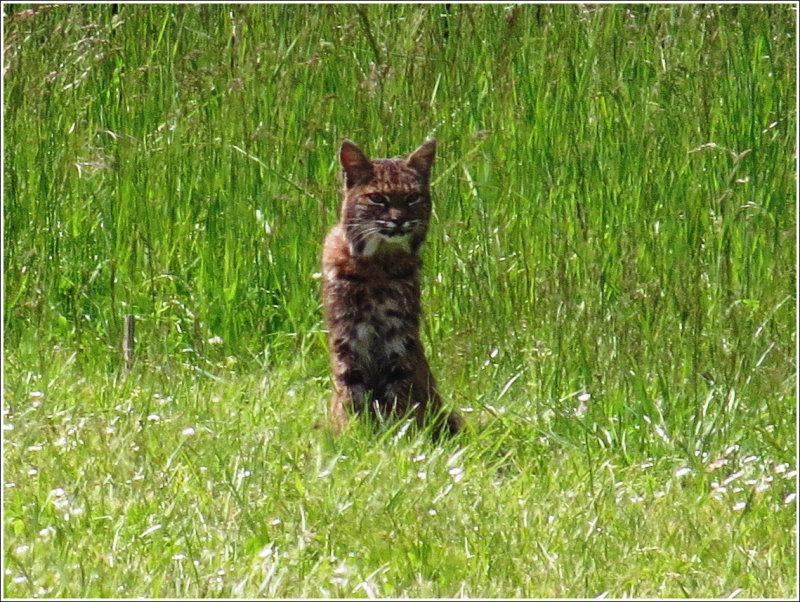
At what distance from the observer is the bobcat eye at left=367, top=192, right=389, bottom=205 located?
20.0 feet

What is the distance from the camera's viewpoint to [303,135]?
761 cm

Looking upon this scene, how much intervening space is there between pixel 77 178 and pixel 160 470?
8.49 ft

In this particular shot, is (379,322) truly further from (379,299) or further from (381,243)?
(381,243)

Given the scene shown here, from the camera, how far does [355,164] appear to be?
6.19 metres

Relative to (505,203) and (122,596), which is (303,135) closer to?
(505,203)

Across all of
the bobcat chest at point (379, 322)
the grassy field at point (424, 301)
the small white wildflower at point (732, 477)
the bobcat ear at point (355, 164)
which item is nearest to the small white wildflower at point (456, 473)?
the grassy field at point (424, 301)

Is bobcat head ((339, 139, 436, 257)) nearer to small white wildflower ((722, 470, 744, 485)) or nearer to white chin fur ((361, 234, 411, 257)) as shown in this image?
white chin fur ((361, 234, 411, 257))

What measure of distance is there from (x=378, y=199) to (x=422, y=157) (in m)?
0.29

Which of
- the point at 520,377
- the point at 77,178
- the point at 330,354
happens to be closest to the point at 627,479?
the point at 520,377

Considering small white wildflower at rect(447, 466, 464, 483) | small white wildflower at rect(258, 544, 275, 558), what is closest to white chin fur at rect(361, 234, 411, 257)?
small white wildflower at rect(447, 466, 464, 483)

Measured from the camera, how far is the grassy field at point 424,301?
486cm

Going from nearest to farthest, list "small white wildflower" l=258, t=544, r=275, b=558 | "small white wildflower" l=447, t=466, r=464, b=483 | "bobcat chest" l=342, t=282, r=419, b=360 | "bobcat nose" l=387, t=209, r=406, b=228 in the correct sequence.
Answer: "small white wildflower" l=258, t=544, r=275, b=558
"small white wildflower" l=447, t=466, r=464, b=483
"bobcat nose" l=387, t=209, r=406, b=228
"bobcat chest" l=342, t=282, r=419, b=360

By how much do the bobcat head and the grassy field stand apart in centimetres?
71

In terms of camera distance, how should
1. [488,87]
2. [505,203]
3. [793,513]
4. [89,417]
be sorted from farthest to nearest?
1. [488,87]
2. [505,203]
3. [89,417]
4. [793,513]
